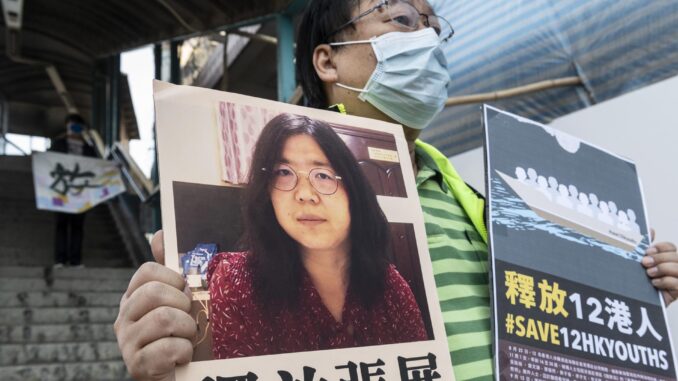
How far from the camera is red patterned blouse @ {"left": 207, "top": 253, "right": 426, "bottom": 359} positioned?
2.19 feet

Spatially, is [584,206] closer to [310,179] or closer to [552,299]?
[552,299]

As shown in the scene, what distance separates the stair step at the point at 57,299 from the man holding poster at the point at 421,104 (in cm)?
345

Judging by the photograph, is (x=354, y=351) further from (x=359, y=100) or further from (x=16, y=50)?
(x=16, y=50)

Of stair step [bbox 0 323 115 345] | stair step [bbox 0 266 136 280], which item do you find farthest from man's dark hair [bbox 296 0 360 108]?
stair step [bbox 0 266 136 280]

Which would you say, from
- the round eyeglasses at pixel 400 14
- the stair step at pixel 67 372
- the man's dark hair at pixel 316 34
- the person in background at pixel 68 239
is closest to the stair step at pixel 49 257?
the person in background at pixel 68 239

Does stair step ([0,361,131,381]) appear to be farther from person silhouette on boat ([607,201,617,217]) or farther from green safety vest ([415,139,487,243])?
person silhouette on boat ([607,201,617,217])

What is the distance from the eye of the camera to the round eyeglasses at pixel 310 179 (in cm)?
78

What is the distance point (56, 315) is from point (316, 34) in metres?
3.39

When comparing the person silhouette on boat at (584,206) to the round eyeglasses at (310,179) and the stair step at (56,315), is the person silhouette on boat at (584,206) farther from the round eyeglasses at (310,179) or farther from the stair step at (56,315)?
the stair step at (56,315)

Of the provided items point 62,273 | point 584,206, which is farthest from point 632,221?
point 62,273

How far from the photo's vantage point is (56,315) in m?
3.80

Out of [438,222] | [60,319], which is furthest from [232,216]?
[60,319]

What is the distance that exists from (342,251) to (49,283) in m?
4.04

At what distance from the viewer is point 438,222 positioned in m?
1.04
